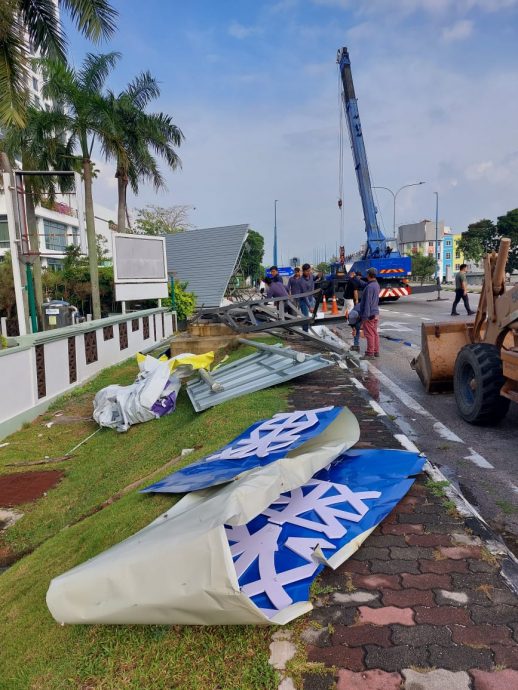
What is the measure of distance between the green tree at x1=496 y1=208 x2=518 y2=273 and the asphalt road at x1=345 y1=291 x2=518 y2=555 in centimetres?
4824

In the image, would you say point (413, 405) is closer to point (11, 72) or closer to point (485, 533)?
point (485, 533)

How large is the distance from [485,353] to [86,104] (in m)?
17.3

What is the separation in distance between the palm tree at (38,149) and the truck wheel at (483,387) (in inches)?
584

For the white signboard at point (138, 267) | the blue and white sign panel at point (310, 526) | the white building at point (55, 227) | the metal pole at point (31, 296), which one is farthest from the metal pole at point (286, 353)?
the white building at point (55, 227)

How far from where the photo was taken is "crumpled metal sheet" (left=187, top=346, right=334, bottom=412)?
24.0ft

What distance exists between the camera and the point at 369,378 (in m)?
8.52

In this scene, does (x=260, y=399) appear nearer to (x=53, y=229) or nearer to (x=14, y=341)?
(x=14, y=341)

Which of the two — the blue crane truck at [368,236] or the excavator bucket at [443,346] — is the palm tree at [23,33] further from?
the blue crane truck at [368,236]

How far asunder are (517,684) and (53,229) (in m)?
62.5

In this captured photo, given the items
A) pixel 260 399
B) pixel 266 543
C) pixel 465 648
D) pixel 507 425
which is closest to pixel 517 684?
pixel 465 648

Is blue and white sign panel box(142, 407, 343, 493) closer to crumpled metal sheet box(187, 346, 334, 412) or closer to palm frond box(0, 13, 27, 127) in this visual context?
crumpled metal sheet box(187, 346, 334, 412)

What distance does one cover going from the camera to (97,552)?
3.51m

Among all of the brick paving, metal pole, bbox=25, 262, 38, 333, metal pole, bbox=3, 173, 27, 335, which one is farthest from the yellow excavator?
metal pole, bbox=25, 262, 38, 333

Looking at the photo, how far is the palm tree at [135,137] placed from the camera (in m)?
19.4
